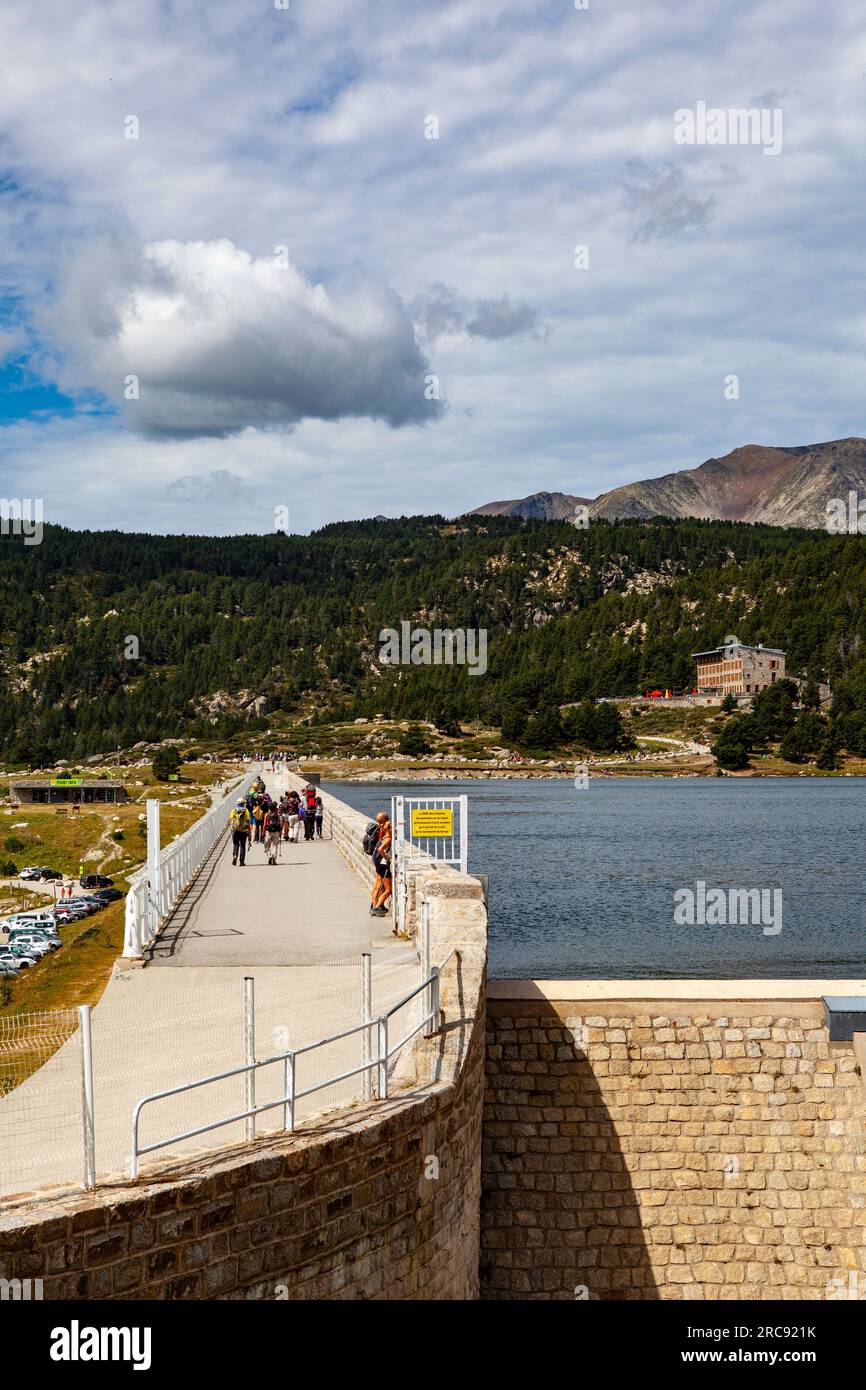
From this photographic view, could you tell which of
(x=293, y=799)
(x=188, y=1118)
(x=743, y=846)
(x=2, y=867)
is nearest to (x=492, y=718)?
(x=2, y=867)

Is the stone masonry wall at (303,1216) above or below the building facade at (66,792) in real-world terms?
above

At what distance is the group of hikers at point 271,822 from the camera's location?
24.1 meters

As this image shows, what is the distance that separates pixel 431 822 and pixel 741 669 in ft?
543

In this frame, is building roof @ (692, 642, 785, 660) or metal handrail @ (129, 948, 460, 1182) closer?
metal handrail @ (129, 948, 460, 1182)

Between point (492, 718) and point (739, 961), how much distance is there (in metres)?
139

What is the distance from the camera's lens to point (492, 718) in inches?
6649

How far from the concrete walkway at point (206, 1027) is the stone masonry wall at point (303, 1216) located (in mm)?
405

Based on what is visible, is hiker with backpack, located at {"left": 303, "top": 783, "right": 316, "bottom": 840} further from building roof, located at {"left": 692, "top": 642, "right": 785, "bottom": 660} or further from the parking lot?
building roof, located at {"left": 692, "top": 642, "right": 785, "bottom": 660}

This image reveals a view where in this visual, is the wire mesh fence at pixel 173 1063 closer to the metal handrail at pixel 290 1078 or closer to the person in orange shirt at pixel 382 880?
the metal handrail at pixel 290 1078

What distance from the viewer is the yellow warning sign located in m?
15.5

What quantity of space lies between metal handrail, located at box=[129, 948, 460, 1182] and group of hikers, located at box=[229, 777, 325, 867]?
50.4 ft

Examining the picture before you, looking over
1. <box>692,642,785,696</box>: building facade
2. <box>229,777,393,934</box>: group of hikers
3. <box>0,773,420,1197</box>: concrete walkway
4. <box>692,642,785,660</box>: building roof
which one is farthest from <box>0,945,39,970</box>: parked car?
<box>692,642,785,660</box>: building roof

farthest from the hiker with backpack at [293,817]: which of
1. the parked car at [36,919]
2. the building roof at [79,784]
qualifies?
the building roof at [79,784]
